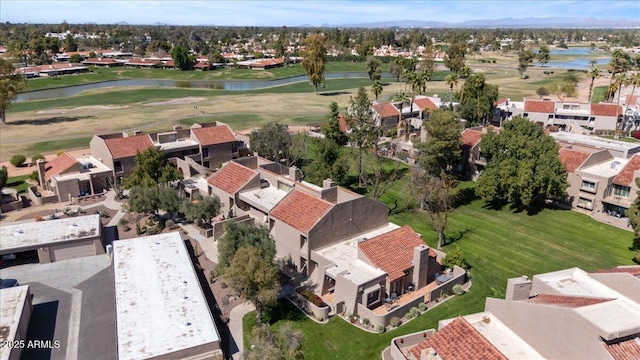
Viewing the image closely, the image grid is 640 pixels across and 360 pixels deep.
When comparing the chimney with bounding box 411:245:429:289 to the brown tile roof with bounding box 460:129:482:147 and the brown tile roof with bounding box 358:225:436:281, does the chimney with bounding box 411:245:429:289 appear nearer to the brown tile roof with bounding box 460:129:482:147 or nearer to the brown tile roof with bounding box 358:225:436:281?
the brown tile roof with bounding box 358:225:436:281

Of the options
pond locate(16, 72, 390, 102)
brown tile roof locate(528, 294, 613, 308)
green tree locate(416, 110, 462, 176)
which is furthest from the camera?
pond locate(16, 72, 390, 102)

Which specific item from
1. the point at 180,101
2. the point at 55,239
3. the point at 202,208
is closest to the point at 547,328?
the point at 202,208

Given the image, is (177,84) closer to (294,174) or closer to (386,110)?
(386,110)

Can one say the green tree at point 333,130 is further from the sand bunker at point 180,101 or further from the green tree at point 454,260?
the sand bunker at point 180,101

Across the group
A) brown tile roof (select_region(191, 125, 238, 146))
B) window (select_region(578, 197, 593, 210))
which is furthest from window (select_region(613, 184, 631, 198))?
brown tile roof (select_region(191, 125, 238, 146))

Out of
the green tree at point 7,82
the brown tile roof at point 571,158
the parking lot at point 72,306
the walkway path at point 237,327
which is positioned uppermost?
the green tree at point 7,82

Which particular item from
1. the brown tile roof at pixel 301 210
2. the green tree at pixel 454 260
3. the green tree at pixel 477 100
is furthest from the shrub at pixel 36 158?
the green tree at pixel 477 100
